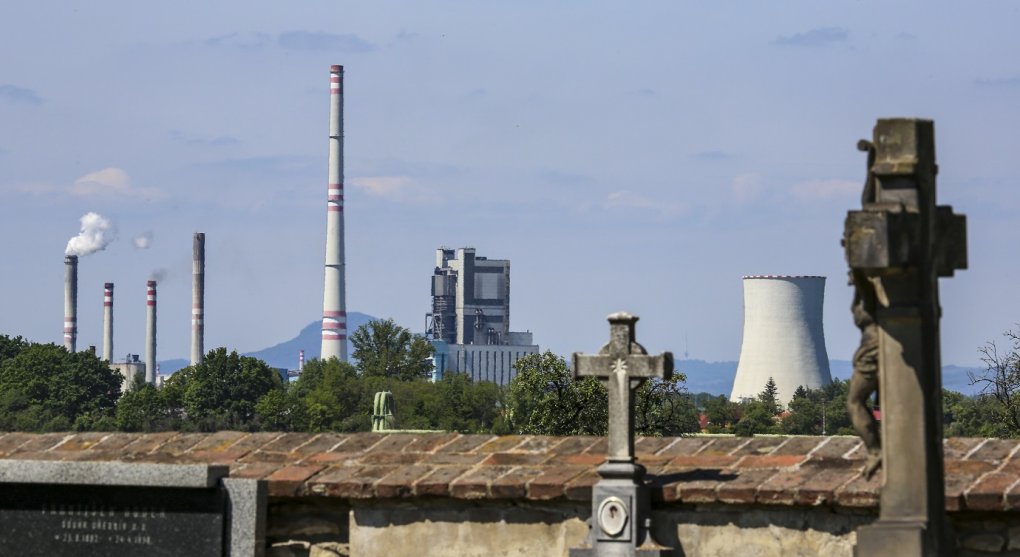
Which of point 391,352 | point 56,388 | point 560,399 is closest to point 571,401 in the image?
point 560,399

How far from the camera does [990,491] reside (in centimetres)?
1050

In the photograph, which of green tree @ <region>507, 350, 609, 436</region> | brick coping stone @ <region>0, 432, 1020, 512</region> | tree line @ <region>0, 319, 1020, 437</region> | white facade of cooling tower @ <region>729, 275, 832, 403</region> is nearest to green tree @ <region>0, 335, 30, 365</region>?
tree line @ <region>0, 319, 1020, 437</region>

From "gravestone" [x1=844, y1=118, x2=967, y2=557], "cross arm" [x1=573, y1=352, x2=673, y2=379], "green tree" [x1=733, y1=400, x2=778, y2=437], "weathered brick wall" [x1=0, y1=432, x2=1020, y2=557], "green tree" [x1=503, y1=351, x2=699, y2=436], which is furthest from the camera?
"green tree" [x1=733, y1=400, x2=778, y2=437]

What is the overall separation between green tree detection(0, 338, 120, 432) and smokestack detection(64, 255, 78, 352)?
21526 millimetres

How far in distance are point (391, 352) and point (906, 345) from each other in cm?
14337

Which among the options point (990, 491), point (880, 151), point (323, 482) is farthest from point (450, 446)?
point (880, 151)

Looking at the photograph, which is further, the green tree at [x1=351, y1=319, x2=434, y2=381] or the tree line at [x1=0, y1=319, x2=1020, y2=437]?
the green tree at [x1=351, y1=319, x2=434, y2=381]

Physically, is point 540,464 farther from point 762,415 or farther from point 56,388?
point 56,388

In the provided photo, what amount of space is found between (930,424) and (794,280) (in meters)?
116

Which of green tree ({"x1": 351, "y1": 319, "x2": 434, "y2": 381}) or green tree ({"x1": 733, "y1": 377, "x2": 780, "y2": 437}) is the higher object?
green tree ({"x1": 351, "y1": 319, "x2": 434, "y2": 381})

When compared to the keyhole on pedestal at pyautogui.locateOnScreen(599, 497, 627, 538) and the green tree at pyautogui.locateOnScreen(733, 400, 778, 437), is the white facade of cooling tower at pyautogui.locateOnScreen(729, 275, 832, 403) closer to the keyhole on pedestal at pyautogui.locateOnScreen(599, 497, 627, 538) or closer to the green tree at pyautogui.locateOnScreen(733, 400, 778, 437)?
the green tree at pyautogui.locateOnScreen(733, 400, 778, 437)

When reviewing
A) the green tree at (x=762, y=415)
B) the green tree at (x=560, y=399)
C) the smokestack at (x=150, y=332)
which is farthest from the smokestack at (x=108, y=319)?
the green tree at (x=560, y=399)

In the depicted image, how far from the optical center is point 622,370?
11.3 meters

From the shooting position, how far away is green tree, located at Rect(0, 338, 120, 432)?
125312 mm
